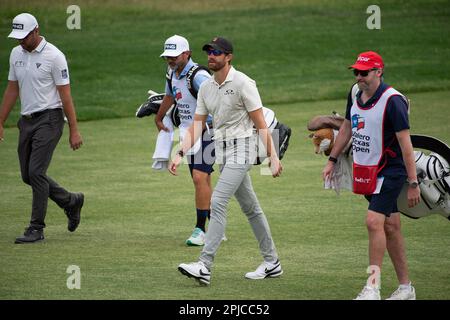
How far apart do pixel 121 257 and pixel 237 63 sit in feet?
61.7

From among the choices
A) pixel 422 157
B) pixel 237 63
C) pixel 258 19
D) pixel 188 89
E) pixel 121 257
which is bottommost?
pixel 121 257

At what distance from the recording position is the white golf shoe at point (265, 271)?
9.90 metres

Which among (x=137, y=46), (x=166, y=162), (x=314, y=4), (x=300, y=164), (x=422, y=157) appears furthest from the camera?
(x=314, y=4)

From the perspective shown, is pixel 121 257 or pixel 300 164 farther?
pixel 300 164

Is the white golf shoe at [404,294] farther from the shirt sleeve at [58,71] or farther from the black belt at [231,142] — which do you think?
the shirt sleeve at [58,71]

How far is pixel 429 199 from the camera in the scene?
952 cm

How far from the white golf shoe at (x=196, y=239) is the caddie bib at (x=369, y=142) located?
3079 mm

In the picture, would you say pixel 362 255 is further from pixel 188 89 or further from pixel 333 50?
pixel 333 50

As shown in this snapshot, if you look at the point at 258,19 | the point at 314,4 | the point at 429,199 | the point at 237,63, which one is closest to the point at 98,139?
the point at 237,63

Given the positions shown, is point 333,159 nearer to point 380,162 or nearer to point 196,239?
point 380,162

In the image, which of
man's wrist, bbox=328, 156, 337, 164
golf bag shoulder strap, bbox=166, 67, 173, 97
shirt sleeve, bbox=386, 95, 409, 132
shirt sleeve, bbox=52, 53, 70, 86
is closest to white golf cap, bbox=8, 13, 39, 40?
shirt sleeve, bbox=52, 53, 70, 86

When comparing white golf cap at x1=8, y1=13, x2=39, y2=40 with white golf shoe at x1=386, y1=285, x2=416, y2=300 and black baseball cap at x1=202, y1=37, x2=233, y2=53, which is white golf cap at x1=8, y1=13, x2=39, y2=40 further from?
white golf shoe at x1=386, y1=285, x2=416, y2=300

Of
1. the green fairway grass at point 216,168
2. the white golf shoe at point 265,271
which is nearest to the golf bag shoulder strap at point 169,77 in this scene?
the green fairway grass at point 216,168

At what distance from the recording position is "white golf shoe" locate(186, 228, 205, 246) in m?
11.7
